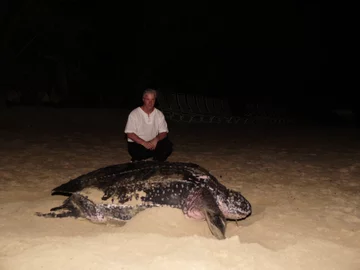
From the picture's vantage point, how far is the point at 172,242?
7.20ft

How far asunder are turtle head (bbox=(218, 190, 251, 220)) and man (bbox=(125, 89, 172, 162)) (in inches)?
52.6

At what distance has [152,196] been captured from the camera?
8.86 feet

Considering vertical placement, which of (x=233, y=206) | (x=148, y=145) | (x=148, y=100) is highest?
(x=148, y=100)

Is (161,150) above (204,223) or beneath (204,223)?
above

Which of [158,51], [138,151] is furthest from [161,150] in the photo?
[158,51]

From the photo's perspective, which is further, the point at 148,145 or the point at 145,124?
the point at 145,124

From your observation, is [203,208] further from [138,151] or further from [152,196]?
[138,151]

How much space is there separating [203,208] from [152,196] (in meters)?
0.43

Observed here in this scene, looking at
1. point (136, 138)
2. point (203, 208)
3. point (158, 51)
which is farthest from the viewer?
point (158, 51)

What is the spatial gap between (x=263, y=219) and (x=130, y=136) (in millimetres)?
1807

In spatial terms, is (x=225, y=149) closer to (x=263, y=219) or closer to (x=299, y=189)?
(x=299, y=189)

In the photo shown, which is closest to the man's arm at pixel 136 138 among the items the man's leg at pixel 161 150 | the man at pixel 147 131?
the man at pixel 147 131

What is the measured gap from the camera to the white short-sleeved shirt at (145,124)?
3846 mm

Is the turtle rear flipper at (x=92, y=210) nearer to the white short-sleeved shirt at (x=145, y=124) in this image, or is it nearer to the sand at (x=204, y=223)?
the sand at (x=204, y=223)
